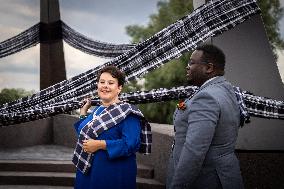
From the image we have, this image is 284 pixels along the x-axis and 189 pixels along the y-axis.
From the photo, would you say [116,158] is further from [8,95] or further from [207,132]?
[8,95]

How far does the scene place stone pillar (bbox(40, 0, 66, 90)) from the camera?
26.3 ft

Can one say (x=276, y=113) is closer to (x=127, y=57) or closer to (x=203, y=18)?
(x=203, y=18)

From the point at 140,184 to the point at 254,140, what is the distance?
5.70 feet

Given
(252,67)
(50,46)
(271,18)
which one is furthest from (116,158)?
(271,18)

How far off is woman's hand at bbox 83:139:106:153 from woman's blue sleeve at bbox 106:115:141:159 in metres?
0.03

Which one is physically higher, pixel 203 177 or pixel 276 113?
pixel 276 113

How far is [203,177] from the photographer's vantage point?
1834 mm

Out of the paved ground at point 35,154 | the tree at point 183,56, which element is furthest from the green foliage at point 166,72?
the paved ground at point 35,154

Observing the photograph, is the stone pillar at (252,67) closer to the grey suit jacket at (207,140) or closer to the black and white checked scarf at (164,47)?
the black and white checked scarf at (164,47)

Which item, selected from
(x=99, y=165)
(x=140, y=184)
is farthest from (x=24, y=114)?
(x=140, y=184)

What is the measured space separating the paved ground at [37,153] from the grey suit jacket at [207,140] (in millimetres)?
4387

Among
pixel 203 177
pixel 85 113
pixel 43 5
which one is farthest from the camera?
pixel 43 5

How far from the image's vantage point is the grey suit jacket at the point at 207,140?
171 cm

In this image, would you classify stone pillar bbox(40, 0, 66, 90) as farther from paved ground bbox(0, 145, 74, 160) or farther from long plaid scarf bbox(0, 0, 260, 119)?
long plaid scarf bbox(0, 0, 260, 119)
